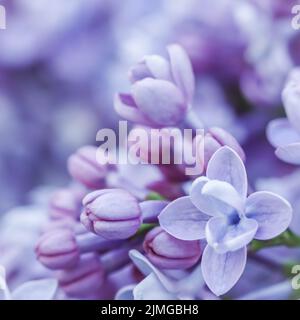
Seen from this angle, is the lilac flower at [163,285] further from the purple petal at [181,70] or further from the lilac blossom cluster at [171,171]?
the purple petal at [181,70]

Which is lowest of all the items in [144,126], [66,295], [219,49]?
[66,295]

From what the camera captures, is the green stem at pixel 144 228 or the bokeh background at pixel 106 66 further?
the bokeh background at pixel 106 66

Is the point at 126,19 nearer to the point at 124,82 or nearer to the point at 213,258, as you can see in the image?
the point at 124,82

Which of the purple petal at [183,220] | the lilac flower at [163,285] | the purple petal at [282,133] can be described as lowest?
the lilac flower at [163,285]

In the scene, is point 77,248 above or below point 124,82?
below

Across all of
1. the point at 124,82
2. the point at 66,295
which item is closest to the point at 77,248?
the point at 66,295

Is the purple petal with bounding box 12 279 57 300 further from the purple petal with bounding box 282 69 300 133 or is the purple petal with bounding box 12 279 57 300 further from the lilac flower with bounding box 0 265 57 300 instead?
the purple petal with bounding box 282 69 300 133

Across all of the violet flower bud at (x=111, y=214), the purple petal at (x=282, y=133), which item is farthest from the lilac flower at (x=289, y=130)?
the violet flower bud at (x=111, y=214)

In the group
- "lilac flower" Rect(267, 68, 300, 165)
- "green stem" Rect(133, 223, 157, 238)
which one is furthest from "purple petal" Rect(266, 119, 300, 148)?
"green stem" Rect(133, 223, 157, 238)
